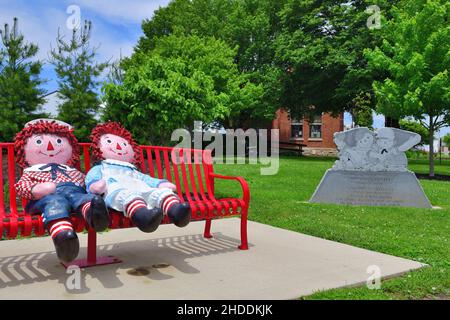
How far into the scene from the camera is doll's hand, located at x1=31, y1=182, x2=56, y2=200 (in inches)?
130

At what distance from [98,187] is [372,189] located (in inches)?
227

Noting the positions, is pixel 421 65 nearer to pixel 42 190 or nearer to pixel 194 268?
pixel 194 268

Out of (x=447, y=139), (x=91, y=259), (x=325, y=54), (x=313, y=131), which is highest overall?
(x=325, y=54)

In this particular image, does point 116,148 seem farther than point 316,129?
No

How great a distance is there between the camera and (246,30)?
87.5 ft

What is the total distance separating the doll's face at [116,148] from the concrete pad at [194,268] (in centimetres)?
100

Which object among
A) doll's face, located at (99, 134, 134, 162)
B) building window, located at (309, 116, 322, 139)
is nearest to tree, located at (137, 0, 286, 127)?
building window, located at (309, 116, 322, 139)

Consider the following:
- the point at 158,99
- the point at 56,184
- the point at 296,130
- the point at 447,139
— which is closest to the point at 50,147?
the point at 56,184

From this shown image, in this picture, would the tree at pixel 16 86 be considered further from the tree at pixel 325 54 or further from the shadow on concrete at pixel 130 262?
the tree at pixel 325 54

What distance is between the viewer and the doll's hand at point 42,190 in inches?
130

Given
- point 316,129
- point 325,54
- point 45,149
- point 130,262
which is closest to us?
point 45,149

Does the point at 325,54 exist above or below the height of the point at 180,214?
above

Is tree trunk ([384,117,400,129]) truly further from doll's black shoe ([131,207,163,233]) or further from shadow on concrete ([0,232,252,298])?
doll's black shoe ([131,207,163,233])
